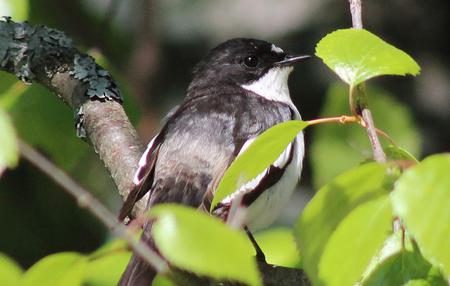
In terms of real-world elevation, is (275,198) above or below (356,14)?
below

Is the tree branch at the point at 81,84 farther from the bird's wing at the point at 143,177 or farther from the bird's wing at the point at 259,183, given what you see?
the bird's wing at the point at 259,183

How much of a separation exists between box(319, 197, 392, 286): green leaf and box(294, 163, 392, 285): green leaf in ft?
0.08

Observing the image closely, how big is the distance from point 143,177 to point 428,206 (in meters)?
1.71

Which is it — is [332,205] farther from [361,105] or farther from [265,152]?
[361,105]

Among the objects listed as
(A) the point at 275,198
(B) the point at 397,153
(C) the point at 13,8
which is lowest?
(A) the point at 275,198

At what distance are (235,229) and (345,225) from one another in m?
0.25

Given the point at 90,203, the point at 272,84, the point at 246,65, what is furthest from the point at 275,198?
the point at 90,203

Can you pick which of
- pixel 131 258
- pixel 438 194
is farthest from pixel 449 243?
pixel 131 258

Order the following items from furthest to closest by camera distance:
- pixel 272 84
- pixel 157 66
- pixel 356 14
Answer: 1. pixel 157 66
2. pixel 272 84
3. pixel 356 14

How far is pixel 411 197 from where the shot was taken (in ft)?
4.71

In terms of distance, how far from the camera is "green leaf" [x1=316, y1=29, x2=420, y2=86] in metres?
1.76

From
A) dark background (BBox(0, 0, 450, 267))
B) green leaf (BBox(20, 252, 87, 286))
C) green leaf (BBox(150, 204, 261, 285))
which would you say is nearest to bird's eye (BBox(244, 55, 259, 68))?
dark background (BBox(0, 0, 450, 267))

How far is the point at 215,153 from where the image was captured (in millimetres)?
3158

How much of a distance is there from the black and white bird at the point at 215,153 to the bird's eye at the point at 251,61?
7 centimetres
